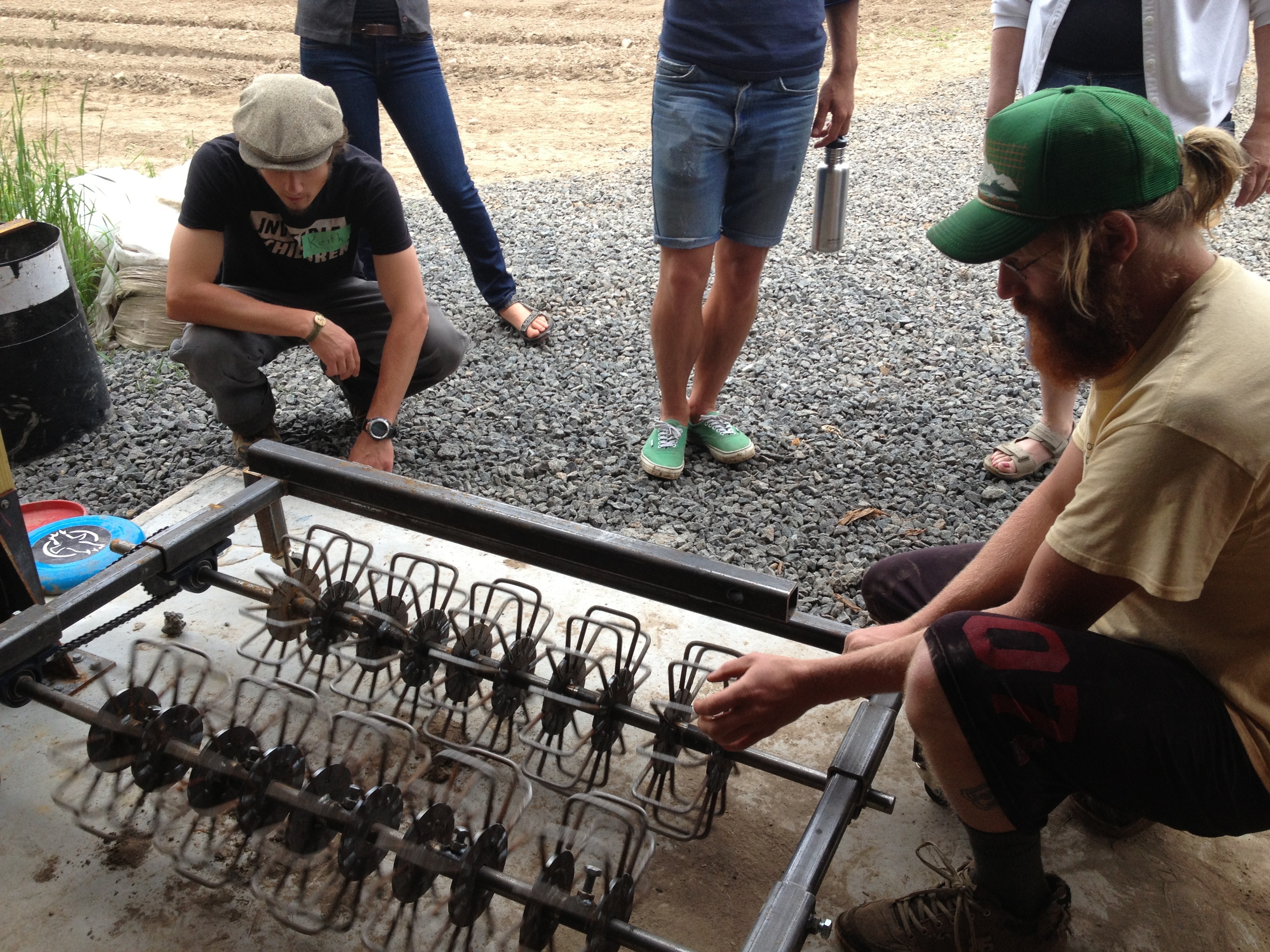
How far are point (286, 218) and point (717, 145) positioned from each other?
135 centimetres

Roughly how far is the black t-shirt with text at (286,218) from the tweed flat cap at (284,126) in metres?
0.17

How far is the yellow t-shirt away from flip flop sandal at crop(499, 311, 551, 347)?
10.1 feet

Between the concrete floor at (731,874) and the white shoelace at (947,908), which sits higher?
the white shoelace at (947,908)

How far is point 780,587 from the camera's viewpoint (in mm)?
2164

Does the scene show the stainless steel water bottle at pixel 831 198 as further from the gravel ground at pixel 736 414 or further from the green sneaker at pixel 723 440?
the green sneaker at pixel 723 440

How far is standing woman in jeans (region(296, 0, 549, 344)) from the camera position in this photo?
148 inches

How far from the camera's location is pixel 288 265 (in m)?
3.42

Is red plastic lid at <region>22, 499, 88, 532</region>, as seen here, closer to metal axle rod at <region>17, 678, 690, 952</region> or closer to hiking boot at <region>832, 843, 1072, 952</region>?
metal axle rod at <region>17, 678, 690, 952</region>

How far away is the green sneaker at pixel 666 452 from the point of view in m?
3.52

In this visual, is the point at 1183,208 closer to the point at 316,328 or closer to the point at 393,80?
the point at 316,328

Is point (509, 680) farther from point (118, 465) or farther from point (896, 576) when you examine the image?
point (118, 465)

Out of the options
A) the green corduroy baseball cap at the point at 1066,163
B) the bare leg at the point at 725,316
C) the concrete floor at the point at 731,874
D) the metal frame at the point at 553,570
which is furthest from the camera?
the bare leg at the point at 725,316

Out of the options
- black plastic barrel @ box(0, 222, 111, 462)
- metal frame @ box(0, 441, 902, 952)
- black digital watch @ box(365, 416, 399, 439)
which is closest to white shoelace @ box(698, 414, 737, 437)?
black digital watch @ box(365, 416, 399, 439)

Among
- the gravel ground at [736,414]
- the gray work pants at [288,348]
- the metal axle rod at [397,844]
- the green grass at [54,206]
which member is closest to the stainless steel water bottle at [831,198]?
the gravel ground at [736,414]
